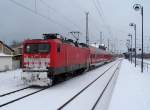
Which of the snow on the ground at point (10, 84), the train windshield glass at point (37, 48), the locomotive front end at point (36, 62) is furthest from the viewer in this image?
the train windshield glass at point (37, 48)

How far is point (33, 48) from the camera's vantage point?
64.3 feet

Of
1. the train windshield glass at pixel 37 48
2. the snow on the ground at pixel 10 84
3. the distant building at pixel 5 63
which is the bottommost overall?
the snow on the ground at pixel 10 84

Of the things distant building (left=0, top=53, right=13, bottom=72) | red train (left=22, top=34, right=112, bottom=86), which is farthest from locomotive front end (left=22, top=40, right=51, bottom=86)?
distant building (left=0, top=53, right=13, bottom=72)

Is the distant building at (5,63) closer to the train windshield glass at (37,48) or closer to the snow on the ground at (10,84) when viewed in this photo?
the snow on the ground at (10,84)

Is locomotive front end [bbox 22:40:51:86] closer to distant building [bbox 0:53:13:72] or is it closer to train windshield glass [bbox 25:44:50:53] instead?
train windshield glass [bbox 25:44:50:53]

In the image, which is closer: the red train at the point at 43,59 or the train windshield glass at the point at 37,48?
the red train at the point at 43,59

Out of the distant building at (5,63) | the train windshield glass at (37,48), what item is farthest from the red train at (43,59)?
the distant building at (5,63)

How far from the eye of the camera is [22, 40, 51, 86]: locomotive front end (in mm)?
18453

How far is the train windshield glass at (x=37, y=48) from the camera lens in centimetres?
1918

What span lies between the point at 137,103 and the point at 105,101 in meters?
2.25

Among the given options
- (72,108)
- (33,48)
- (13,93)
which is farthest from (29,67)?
(72,108)

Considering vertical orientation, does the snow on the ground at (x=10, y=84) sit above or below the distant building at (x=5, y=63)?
below

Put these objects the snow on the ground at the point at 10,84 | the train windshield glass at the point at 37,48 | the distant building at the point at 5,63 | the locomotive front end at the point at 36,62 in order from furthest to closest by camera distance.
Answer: the distant building at the point at 5,63, the train windshield glass at the point at 37,48, the locomotive front end at the point at 36,62, the snow on the ground at the point at 10,84

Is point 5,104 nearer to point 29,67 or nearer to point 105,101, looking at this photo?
point 105,101
